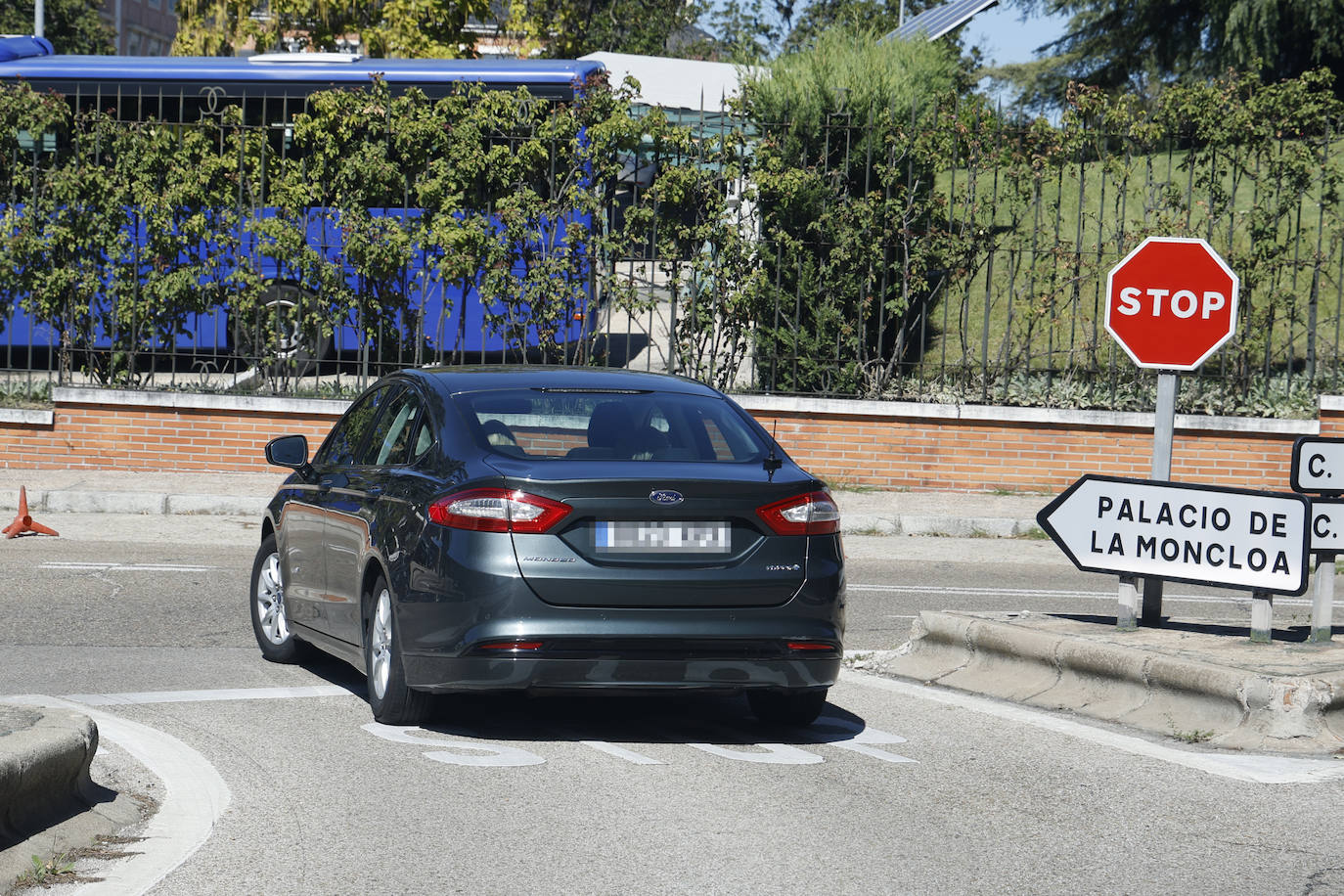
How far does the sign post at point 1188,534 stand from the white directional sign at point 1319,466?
69 cm

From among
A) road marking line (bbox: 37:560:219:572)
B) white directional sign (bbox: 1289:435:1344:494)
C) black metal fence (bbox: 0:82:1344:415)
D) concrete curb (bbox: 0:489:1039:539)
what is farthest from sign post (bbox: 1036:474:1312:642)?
black metal fence (bbox: 0:82:1344:415)

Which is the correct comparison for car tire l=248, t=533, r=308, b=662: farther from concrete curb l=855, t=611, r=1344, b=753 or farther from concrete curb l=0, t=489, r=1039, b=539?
concrete curb l=0, t=489, r=1039, b=539

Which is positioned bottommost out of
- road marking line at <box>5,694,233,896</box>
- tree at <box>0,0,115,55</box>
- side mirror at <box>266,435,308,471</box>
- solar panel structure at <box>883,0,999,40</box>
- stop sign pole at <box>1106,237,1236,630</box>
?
road marking line at <box>5,694,233,896</box>

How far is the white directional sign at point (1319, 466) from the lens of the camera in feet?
26.6

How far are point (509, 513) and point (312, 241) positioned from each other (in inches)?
447

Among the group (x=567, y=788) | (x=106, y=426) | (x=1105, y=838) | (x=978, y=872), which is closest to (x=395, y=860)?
(x=567, y=788)

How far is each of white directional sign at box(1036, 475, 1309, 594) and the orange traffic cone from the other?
8.27 metres

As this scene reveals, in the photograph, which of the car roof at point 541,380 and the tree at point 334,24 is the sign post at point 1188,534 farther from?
the tree at point 334,24

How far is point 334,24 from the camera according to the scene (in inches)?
1275

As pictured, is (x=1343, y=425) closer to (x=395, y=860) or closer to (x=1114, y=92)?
(x=395, y=860)

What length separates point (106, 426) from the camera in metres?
16.2

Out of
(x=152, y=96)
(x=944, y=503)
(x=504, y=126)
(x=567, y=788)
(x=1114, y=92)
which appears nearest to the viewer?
(x=567, y=788)

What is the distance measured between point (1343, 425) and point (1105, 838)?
1184 centimetres

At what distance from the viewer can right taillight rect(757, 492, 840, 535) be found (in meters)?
6.38
